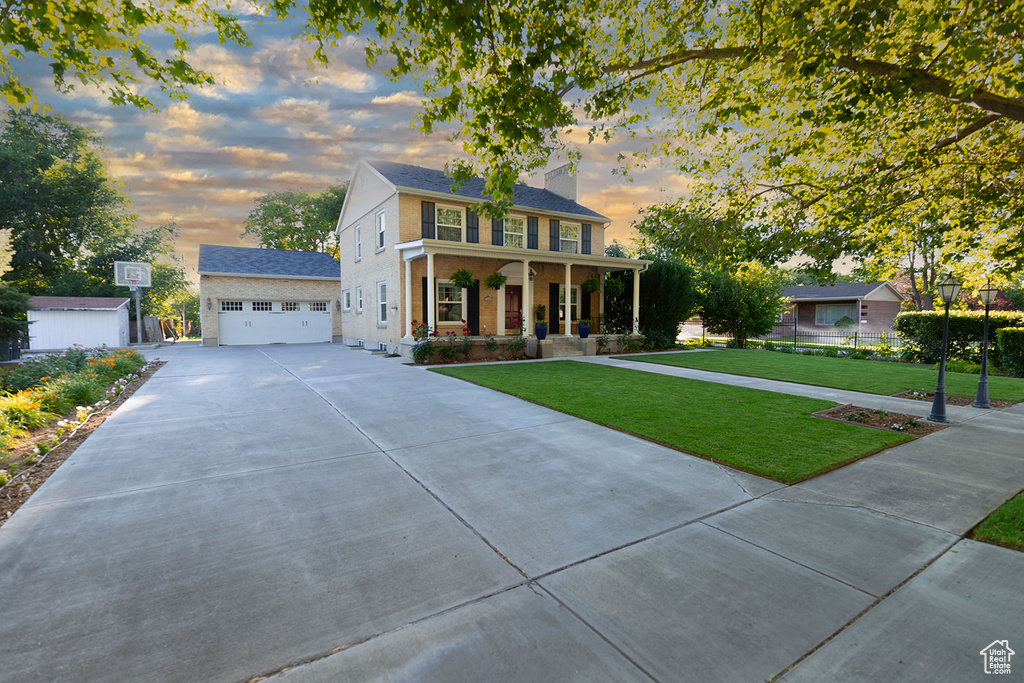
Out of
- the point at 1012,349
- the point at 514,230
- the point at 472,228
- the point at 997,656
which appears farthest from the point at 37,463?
the point at 1012,349

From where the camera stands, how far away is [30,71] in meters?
5.57

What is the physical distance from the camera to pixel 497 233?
1727 cm

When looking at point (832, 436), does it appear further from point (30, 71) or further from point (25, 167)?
point (25, 167)

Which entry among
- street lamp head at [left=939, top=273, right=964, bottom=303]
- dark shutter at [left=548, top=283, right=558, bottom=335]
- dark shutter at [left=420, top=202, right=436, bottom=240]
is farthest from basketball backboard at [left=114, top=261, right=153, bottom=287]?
street lamp head at [left=939, top=273, right=964, bottom=303]

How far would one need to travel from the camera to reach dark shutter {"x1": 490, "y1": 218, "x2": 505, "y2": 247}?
17.1m

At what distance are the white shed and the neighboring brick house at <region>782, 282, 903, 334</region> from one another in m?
39.7

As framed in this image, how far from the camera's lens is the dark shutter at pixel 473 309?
53.5ft

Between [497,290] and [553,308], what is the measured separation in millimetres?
2867

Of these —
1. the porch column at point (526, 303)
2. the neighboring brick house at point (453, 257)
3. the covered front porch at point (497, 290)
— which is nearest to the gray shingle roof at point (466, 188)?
the neighboring brick house at point (453, 257)

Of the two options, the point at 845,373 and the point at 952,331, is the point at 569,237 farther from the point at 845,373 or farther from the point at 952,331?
the point at 952,331

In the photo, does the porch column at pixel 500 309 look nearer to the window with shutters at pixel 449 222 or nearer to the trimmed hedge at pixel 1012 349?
the window with shutters at pixel 449 222

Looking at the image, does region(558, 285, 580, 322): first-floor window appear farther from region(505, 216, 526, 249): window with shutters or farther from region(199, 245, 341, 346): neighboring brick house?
region(199, 245, 341, 346): neighboring brick house

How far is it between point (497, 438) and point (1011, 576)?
438cm

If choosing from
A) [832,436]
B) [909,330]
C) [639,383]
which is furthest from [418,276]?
[909,330]
